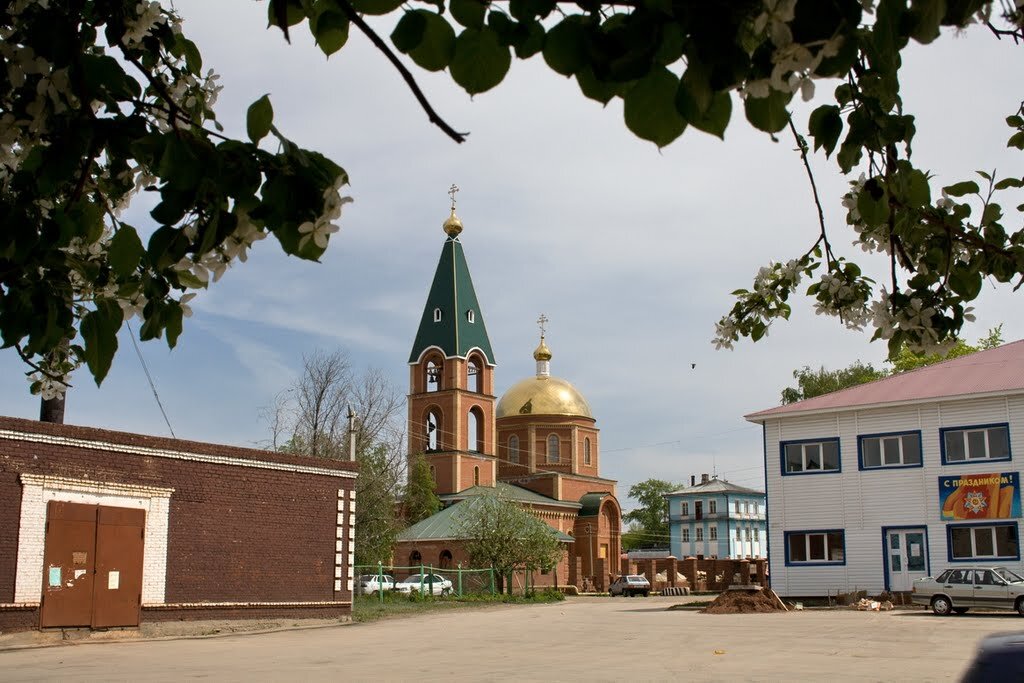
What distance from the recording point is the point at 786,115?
209 cm

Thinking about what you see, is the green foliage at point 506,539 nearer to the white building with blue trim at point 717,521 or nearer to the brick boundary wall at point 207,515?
the brick boundary wall at point 207,515

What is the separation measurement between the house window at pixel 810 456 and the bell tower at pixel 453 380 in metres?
31.0

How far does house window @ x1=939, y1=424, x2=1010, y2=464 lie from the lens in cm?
3131

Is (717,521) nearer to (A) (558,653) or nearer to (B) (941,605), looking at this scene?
(B) (941,605)

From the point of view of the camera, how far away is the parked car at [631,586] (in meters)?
54.9

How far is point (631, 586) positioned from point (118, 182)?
5352 cm

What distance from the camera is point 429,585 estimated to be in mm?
45438

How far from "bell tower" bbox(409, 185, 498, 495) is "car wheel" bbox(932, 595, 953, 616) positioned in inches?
1504

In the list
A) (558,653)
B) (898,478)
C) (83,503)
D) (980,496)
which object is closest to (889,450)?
(898,478)

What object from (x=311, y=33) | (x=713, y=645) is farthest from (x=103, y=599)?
(x=311, y=33)

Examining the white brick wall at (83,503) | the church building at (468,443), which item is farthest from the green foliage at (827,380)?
the white brick wall at (83,503)

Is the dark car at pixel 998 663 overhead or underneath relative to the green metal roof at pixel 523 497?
underneath

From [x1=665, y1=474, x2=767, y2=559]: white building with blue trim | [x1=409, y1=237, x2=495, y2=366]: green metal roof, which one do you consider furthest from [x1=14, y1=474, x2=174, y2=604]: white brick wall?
[x1=665, y1=474, x2=767, y2=559]: white building with blue trim

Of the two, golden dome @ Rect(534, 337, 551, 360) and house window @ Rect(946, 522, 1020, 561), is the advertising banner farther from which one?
golden dome @ Rect(534, 337, 551, 360)
